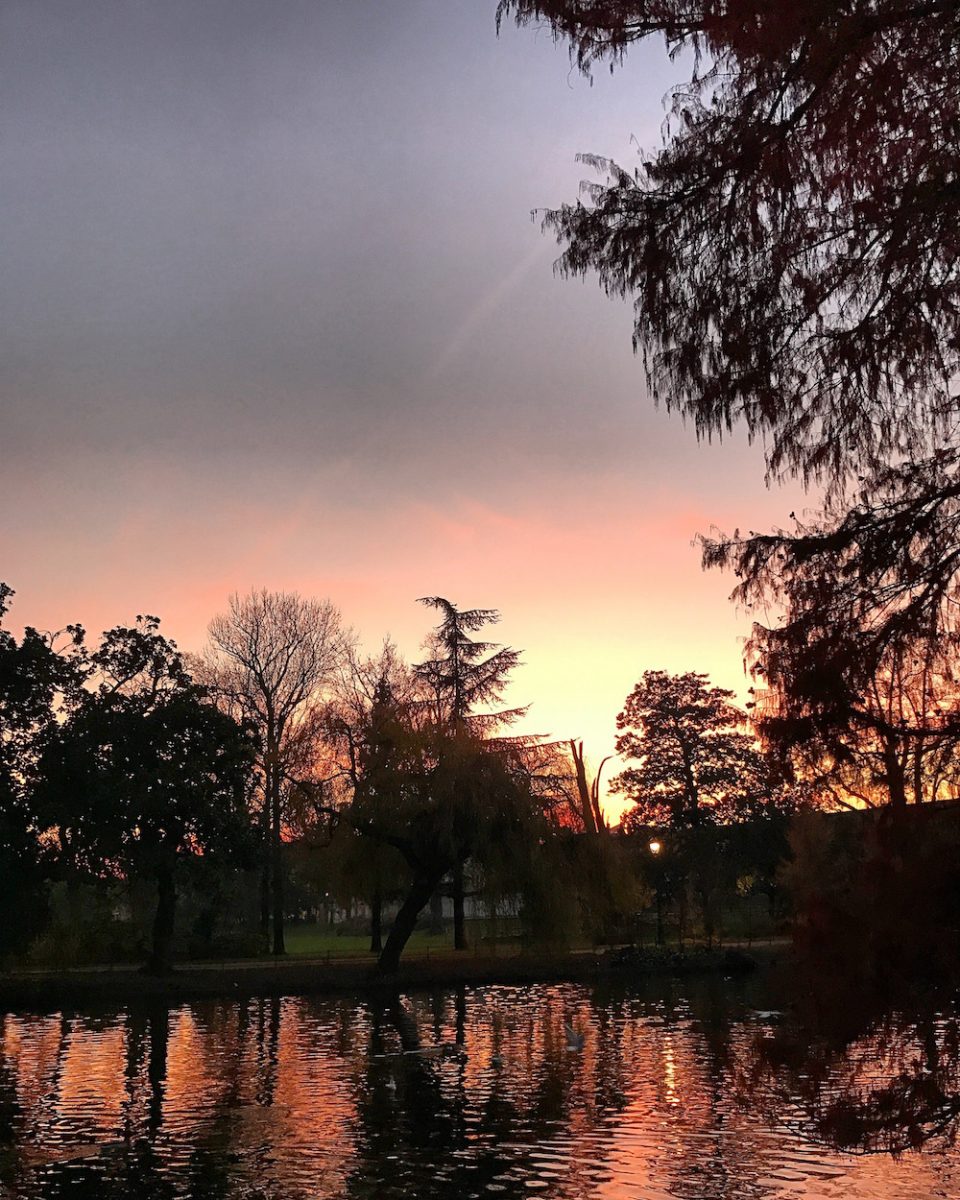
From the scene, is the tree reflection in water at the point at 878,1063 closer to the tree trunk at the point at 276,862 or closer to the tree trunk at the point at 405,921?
the tree trunk at the point at 405,921

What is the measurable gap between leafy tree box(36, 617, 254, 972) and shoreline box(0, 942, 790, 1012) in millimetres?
1809

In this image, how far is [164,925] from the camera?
120ft

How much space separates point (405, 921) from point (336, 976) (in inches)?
96.7

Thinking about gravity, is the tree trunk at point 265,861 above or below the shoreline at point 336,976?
above

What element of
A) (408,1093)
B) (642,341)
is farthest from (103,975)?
(642,341)

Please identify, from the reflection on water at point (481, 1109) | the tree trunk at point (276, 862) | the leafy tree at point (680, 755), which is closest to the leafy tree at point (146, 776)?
the tree trunk at point (276, 862)

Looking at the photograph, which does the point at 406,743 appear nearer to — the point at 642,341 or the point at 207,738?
the point at 207,738

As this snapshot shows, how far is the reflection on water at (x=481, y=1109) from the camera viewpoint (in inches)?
222

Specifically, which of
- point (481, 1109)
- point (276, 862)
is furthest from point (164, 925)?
point (481, 1109)

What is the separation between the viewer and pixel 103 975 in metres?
35.3

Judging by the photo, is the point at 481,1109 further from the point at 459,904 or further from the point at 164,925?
the point at 459,904

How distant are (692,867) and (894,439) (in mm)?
48994

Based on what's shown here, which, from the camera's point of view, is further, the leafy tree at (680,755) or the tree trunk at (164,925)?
the leafy tree at (680,755)

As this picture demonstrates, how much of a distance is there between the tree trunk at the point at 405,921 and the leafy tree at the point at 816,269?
97.9 feet
